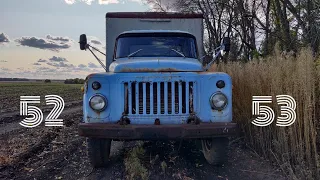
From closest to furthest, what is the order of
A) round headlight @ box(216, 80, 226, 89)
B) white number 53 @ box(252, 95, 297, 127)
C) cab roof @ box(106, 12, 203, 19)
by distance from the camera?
round headlight @ box(216, 80, 226, 89)
white number 53 @ box(252, 95, 297, 127)
cab roof @ box(106, 12, 203, 19)

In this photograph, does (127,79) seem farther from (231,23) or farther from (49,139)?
(231,23)

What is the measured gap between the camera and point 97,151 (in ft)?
17.7

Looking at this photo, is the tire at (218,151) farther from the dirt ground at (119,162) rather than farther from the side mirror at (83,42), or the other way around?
the side mirror at (83,42)

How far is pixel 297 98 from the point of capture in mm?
5141

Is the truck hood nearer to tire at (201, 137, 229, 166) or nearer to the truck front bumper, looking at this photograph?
the truck front bumper

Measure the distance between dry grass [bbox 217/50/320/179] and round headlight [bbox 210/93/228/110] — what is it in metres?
1.07

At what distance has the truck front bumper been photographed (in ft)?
15.8

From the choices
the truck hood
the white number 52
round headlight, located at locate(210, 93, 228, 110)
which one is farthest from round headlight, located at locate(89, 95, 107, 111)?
the white number 52

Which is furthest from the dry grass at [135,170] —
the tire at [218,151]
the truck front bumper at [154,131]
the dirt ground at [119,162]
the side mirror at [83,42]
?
the side mirror at [83,42]

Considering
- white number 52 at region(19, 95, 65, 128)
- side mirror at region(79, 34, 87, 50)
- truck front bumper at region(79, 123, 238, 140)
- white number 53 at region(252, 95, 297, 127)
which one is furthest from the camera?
white number 52 at region(19, 95, 65, 128)

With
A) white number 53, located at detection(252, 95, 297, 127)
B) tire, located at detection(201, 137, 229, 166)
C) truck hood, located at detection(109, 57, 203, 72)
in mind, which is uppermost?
truck hood, located at detection(109, 57, 203, 72)

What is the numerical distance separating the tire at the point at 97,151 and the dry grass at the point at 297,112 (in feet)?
9.25

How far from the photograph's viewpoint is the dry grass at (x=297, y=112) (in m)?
4.90

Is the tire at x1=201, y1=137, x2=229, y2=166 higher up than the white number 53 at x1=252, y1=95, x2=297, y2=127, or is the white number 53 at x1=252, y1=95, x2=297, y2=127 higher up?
the white number 53 at x1=252, y1=95, x2=297, y2=127
